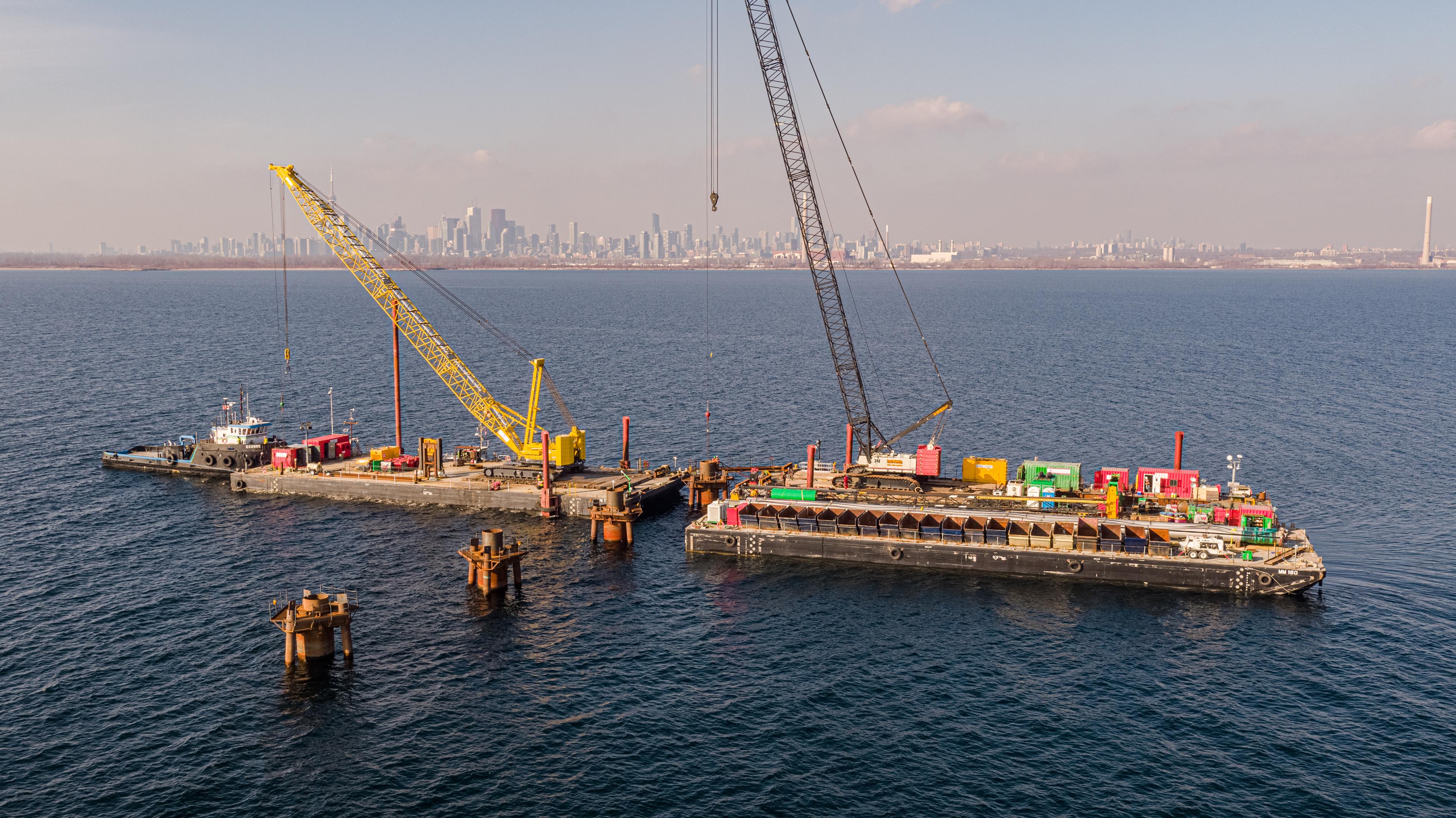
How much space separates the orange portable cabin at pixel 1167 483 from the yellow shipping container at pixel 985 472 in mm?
12277

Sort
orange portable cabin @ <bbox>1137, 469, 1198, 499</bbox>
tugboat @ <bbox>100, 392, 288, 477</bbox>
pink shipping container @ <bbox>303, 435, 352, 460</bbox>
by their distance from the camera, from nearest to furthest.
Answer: orange portable cabin @ <bbox>1137, 469, 1198, 499</bbox> < pink shipping container @ <bbox>303, 435, 352, 460</bbox> < tugboat @ <bbox>100, 392, 288, 477</bbox>

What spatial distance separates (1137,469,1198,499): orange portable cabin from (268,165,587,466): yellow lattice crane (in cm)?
5544

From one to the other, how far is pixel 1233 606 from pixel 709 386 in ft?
337

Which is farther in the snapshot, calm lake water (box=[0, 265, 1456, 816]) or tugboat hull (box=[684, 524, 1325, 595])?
tugboat hull (box=[684, 524, 1325, 595])

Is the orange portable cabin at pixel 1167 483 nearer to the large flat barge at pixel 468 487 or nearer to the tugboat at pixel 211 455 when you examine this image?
the large flat barge at pixel 468 487

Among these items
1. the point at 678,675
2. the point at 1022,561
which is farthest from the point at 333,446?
the point at 1022,561

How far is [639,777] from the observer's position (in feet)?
157

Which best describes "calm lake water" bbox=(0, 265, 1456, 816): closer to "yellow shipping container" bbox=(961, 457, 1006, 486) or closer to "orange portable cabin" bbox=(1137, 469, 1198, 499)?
"orange portable cabin" bbox=(1137, 469, 1198, 499)

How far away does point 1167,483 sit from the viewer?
87125mm

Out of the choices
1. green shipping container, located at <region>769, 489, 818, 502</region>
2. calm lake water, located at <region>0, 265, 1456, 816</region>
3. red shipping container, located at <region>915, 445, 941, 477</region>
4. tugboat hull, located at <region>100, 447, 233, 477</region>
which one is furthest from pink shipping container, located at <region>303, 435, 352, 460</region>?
red shipping container, located at <region>915, 445, 941, 477</region>

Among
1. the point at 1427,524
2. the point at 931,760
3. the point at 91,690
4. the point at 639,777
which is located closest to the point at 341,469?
the point at 91,690

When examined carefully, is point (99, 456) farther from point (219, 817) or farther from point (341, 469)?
point (219, 817)

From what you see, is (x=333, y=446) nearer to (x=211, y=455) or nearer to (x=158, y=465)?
(x=211, y=455)

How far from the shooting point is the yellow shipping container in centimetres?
9475
